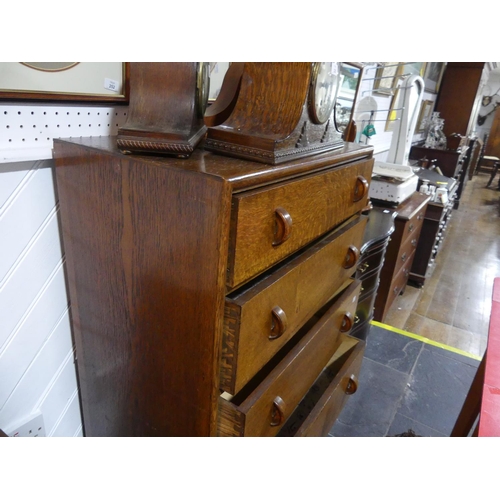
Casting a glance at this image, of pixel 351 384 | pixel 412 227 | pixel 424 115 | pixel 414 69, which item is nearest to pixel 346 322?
pixel 351 384

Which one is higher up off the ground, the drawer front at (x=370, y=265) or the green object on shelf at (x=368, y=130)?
the green object on shelf at (x=368, y=130)

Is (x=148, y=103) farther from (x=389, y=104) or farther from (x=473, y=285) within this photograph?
(x=473, y=285)

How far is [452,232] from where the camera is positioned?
484 cm

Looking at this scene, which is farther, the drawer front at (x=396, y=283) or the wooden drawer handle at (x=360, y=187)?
the drawer front at (x=396, y=283)

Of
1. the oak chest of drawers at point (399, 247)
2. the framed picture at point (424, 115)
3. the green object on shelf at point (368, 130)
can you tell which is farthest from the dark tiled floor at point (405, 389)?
the framed picture at point (424, 115)

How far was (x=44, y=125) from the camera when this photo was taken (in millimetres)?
766

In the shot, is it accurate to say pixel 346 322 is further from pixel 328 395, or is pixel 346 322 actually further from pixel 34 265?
pixel 34 265

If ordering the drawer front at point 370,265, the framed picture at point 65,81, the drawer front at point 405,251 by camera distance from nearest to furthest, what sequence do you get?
the framed picture at point 65,81, the drawer front at point 370,265, the drawer front at point 405,251

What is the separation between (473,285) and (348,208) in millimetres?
3002

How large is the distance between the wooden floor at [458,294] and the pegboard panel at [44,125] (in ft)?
7.61

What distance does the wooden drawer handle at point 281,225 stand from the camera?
0.63 m

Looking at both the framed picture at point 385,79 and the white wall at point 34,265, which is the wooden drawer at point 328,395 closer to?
the white wall at point 34,265

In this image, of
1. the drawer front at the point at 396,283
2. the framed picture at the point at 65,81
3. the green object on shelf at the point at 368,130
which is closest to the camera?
the framed picture at the point at 65,81

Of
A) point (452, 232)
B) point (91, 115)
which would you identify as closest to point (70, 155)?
point (91, 115)
